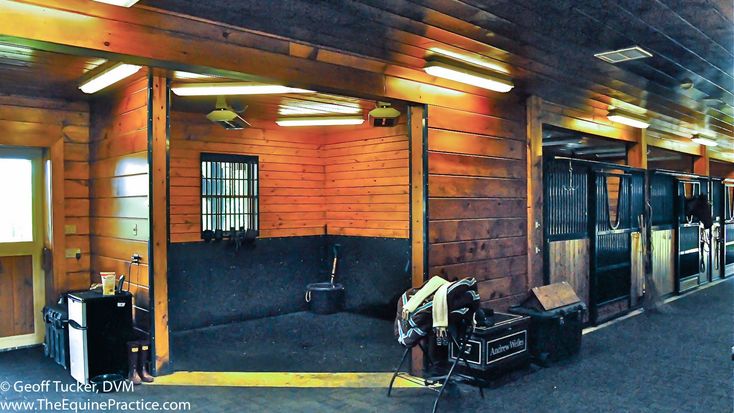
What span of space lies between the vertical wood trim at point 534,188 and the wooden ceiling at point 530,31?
0.46 meters

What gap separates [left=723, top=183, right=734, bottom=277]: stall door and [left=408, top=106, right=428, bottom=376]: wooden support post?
8378 mm

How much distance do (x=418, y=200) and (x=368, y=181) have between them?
2.62 m

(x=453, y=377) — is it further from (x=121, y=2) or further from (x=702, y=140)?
(x=702, y=140)

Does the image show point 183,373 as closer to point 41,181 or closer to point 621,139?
point 41,181

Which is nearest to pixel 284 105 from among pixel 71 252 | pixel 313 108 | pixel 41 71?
pixel 313 108

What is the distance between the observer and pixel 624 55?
3.96 m

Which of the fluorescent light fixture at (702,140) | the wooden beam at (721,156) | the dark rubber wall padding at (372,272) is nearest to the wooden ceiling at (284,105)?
the dark rubber wall padding at (372,272)

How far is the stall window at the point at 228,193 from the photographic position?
247 inches

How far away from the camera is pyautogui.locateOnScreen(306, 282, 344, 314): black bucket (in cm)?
691

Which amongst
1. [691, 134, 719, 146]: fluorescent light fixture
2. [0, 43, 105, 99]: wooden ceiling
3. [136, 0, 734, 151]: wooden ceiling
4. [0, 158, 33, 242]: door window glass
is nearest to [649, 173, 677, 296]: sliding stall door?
[691, 134, 719, 146]: fluorescent light fixture

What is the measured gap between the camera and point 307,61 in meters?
3.54

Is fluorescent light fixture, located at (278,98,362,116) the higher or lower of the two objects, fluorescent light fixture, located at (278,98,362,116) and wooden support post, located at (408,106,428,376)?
the higher

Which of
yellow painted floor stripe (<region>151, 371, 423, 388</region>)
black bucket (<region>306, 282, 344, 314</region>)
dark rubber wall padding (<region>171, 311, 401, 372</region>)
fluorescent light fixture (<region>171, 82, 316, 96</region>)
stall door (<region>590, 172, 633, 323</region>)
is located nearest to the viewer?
yellow painted floor stripe (<region>151, 371, 423, 388</region>)

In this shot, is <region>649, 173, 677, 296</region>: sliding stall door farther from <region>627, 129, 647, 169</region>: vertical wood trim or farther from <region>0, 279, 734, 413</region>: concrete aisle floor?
<region>0, 279, 734, 413</region>: concrete aisle floor
